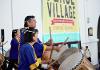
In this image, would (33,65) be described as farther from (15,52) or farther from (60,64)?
(15,52)

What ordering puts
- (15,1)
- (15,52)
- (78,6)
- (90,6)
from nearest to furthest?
1. (15,52)
2. (15,1)
3. (78,6)
4. (90,6)

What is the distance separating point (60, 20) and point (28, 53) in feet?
10.2

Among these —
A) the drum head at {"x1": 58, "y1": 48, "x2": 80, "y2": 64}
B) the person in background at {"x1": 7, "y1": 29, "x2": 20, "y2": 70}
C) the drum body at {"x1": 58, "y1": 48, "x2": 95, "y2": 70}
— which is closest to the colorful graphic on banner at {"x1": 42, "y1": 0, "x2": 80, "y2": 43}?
the person in background at {"x1": 7, "y1": 29, "x2": 20, "y2": 70}

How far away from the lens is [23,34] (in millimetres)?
2730

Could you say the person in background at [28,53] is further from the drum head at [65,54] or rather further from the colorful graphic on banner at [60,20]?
the colorful graphic on banner at [60,20]

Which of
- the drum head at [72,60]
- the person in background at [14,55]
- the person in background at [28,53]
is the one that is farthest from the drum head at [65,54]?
the person in background at [14,55]

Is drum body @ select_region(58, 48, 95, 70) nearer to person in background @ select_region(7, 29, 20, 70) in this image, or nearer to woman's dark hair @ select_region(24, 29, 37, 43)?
woman's dark hair @ select_region(24, 29, 37, 43)

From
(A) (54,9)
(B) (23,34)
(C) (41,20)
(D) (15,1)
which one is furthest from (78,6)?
(B) (23,34)

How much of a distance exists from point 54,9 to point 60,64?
2.80m

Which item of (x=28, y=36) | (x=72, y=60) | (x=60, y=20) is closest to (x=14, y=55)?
(x=28, y=36)

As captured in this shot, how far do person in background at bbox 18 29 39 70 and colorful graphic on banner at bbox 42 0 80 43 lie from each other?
2.37m

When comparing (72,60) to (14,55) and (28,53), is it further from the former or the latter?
(14,55)

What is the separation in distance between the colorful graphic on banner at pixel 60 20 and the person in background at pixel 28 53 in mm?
2368

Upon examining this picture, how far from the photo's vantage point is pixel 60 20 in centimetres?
561
